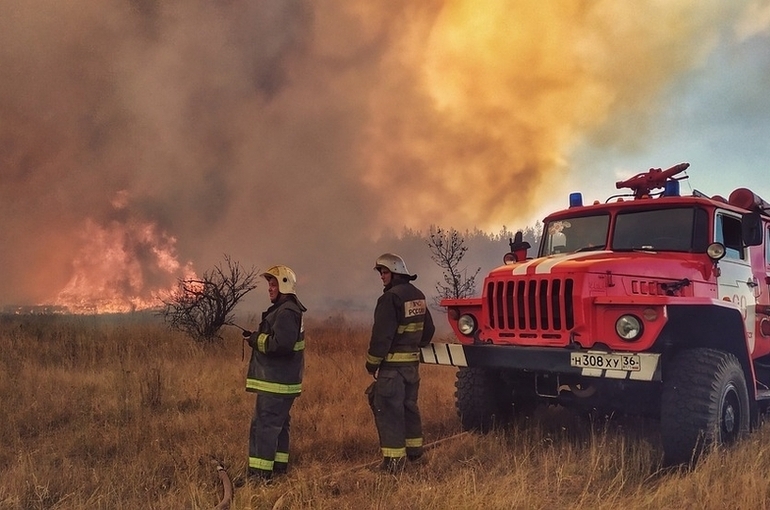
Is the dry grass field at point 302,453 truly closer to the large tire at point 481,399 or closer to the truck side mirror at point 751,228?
the large tire at point 481,399

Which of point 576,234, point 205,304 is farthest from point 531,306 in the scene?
point 205,304

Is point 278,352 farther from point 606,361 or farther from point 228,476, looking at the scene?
point 606,361

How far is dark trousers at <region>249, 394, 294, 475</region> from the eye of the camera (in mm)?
4473

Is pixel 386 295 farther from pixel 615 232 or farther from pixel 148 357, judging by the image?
pixel 148 357

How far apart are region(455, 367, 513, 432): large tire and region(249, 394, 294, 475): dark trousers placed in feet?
6.57

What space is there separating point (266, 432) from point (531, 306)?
238cm

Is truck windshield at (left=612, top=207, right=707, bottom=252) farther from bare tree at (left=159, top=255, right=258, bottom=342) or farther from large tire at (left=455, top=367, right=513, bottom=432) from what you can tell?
bare tree at (left=159, top=255, right=258, bottom=342)

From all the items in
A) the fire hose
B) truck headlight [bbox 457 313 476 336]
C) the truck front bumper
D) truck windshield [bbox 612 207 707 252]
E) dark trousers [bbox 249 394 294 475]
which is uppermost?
truck windshield [bbox 612 207 707 252]

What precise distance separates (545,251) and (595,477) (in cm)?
262

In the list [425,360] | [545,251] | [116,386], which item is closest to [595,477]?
[425,360]

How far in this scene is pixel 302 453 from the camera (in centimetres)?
539

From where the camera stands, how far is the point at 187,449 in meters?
5.21

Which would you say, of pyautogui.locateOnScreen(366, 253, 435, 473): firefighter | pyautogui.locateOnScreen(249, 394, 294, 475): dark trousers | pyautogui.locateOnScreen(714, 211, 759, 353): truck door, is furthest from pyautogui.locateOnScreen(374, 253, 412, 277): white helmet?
pyautogui.locateOnScreen(714, 211, 759, 353): truck door

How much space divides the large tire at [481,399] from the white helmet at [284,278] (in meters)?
2.12
